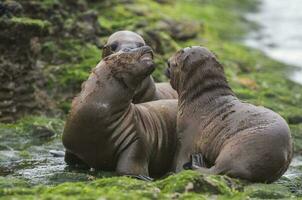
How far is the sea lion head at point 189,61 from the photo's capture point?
A: 33.4 ft

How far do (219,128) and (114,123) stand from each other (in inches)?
48.4

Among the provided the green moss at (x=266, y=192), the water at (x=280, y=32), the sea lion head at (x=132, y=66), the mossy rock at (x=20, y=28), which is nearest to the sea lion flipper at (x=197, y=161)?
the green moss at (x=266, y=192)

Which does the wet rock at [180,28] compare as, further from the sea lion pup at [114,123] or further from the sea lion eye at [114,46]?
the sea lion pup at [114,123]

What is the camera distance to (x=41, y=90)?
14.5 meters

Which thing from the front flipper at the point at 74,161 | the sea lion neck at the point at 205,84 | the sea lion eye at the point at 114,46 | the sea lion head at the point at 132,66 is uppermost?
the sea lion head at the point at 132,66

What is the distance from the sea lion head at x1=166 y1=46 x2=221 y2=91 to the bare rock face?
391cm

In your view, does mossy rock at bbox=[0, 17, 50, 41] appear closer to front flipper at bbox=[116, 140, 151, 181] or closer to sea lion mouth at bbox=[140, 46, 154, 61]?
sea lion mouth at bbox=[140, 46, 154, 61]

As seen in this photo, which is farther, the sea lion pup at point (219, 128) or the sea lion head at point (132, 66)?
the sea lion head at point (132, 66)

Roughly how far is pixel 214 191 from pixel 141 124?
249cm

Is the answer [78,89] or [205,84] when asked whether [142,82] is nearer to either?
[205,84]

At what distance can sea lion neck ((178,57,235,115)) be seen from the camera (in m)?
10.1

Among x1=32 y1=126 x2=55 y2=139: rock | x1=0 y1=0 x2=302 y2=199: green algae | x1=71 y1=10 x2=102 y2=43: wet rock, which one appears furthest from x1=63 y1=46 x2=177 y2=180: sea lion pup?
x1=71 y1=10 x2=102 y2=43: wet rock

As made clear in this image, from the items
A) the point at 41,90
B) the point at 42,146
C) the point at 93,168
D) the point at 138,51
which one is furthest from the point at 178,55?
the point at 41,90

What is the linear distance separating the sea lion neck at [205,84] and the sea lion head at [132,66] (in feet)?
2.55
